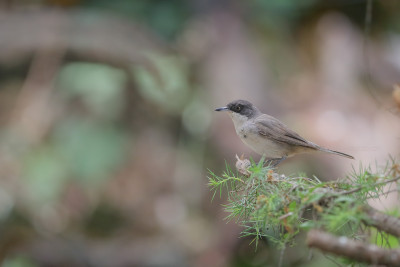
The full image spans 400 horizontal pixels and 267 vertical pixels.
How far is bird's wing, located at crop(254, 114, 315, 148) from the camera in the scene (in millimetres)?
5000

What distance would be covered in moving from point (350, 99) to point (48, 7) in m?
6.29

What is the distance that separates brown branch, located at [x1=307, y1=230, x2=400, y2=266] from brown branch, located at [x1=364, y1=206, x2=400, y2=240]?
0.20 metres

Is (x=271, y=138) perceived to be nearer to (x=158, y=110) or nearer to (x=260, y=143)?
(x=260, y=143)

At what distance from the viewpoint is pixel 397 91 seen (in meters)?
2.64

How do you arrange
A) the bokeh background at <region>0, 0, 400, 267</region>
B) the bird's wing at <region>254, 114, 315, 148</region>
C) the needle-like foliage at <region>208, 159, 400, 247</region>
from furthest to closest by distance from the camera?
the bokeh background at <region>0, 0, 400, 267</region>, the bird's wing at <region>254, 114, 315, 148</region>, the needle-like foliage at <region>208, 159, 400, 247</region>

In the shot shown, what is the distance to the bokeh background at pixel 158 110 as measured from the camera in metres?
8.30

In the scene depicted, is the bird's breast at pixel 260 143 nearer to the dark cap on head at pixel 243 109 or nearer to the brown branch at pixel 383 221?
the dark cap on head at pixel 243 109

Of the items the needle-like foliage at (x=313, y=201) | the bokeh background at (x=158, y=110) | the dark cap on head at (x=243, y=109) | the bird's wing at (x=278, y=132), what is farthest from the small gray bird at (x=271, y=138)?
the needle-like foliage at (x=313, y=201)

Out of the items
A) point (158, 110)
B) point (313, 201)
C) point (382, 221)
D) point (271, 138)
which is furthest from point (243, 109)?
point (158, 110)

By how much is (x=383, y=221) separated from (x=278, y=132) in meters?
3.11

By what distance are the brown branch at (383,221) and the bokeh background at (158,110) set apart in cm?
511

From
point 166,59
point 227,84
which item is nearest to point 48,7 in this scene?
point 166,59

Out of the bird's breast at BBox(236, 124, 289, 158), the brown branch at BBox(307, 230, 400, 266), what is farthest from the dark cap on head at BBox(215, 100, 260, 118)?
the brown branch at BBox(307, 230, 400, 266)

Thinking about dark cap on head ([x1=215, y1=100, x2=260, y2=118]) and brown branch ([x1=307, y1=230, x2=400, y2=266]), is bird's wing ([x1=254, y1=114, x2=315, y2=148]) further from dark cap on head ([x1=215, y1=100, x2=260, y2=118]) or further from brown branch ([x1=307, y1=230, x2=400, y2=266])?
brown branch ([x1=307, y1=230, x2=400, y2=266])
